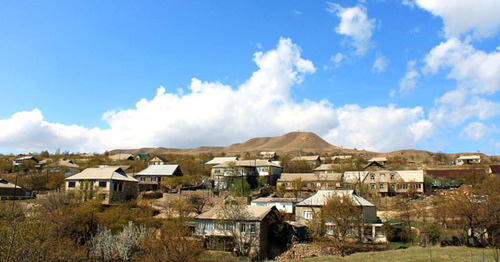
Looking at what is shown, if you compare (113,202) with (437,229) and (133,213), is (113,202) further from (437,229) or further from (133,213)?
(437,229)

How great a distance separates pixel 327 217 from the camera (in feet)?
124

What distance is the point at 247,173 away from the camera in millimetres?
70938

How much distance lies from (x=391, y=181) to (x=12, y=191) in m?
61.5

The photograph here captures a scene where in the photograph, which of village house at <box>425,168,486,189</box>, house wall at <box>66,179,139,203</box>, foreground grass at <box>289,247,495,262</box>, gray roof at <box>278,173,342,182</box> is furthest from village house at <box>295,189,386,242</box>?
village house at <box>425,168,486,189</box>

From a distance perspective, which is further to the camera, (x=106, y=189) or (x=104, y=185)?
(x=104, y=185)

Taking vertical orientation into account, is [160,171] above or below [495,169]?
below

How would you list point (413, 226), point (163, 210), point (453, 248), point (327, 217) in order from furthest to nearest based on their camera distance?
point (163, 210) < point (413, 226) < point (327, 217) < point (453, 248)

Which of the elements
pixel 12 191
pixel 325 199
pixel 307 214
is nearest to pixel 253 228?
pixel 307 214

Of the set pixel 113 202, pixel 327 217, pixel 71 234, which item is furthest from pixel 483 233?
pixel 113 202

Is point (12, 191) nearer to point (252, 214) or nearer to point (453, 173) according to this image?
point (252, 214)

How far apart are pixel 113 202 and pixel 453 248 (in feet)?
143

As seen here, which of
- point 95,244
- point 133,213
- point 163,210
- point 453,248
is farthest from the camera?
point 163,210

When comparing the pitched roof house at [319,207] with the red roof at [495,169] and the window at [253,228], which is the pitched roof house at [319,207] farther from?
the red roof at [495,169]

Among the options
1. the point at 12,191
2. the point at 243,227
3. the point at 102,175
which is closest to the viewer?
the point at 243,227
